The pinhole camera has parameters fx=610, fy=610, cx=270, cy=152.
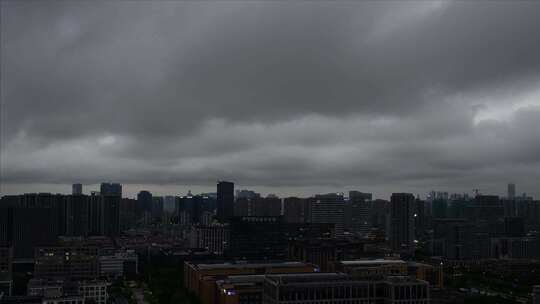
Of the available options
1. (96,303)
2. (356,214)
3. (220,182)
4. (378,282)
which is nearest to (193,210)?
(220,182)

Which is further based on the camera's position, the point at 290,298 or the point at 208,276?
the point at 208,276

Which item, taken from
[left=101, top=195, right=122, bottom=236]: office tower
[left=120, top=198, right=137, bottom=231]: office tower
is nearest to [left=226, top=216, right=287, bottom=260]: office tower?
[left=101, top=195, right=122, bottom=236]: office tower

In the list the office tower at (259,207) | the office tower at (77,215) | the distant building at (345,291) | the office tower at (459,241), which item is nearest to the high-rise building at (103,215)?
the office tower at (77,215)

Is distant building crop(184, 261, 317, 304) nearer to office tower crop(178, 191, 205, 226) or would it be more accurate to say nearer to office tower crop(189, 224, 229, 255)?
office tower crop(189, 224, 229, 255)

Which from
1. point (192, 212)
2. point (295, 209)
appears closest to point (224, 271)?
point (295, 209)

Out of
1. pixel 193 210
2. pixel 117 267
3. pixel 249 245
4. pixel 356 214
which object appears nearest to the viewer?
pixel 117 267

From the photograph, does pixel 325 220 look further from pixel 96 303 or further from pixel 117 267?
pixel 96 303

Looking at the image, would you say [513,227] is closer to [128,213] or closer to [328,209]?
[328,209]
